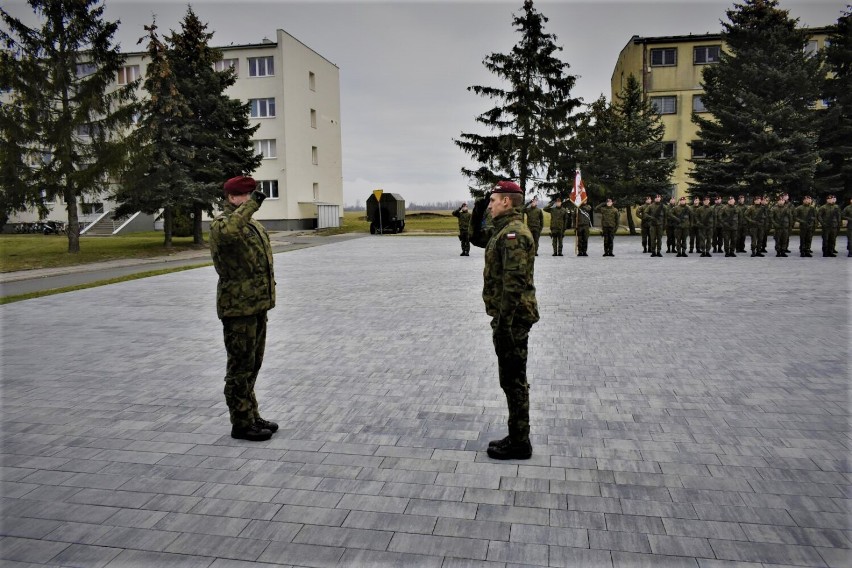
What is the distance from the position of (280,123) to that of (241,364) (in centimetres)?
4373

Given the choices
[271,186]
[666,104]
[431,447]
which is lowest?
[431,447]

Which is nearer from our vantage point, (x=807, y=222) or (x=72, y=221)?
(x=807, y=222)

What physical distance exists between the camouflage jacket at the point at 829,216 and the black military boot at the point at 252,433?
22748mm

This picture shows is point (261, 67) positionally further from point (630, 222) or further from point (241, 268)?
point (241, 268)

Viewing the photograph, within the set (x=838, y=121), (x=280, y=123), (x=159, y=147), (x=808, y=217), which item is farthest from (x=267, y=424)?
(x=280, y=123)

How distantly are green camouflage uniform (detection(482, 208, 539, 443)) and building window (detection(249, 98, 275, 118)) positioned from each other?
4518 cm

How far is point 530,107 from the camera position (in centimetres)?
3756

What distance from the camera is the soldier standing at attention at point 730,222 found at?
22.6 meters

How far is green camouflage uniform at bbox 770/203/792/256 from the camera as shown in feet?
74.5

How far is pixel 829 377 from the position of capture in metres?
6.77

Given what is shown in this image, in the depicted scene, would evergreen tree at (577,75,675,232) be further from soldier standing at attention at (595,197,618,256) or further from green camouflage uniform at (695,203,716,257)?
green camouflage uniform at (695,203,716,257)

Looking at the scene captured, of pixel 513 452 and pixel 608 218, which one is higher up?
pixel 608 218

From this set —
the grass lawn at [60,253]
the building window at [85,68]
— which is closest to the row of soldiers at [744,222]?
the grass lawn at [60,253]

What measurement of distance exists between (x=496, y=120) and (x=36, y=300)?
29.2 m
